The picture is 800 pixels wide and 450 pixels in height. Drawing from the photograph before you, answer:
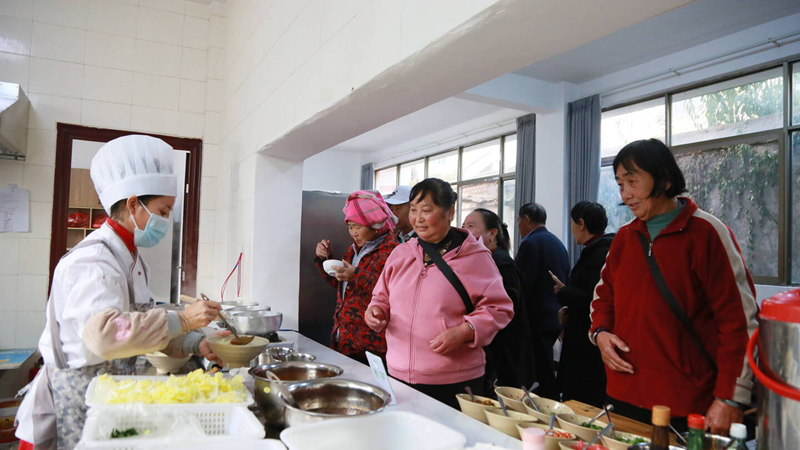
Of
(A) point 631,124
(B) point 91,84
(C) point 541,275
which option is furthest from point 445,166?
(B) point 91,84

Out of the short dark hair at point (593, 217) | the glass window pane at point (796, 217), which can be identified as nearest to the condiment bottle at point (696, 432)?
the short dark hair at point (593, 217)

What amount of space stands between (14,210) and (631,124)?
5771 millimetres

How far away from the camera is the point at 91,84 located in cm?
385

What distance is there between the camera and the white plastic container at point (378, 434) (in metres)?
1.07

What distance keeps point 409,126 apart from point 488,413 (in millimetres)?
7388

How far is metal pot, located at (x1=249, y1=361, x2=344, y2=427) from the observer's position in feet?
4.30

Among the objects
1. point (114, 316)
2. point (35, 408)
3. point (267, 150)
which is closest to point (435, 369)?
point (114, 316)

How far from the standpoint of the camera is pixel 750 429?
68.2 inches

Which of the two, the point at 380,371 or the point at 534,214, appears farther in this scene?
the point at 534,214

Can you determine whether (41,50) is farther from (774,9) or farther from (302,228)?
(774,9)

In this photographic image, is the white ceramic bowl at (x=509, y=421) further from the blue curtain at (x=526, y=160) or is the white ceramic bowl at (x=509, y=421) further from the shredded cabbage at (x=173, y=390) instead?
the blue curtain at (x=526, y=160)

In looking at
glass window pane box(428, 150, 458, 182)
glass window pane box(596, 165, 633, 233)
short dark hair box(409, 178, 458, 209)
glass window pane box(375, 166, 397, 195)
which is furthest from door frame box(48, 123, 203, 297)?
glass window pane box(375, 166, 397, 195)

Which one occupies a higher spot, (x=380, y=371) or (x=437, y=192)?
(x=437, y=192)

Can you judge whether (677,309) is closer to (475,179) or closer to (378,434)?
(378,434)
